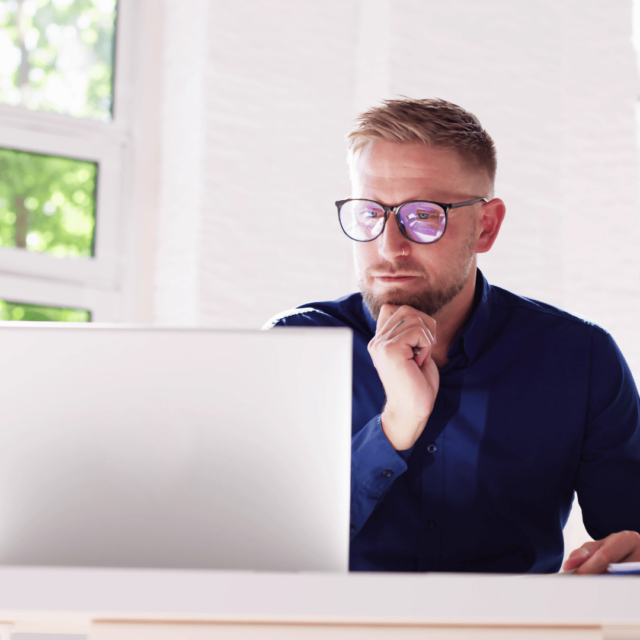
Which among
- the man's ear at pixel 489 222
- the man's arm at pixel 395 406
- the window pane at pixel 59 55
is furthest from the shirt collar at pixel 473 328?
the window pane at pixel 59 55

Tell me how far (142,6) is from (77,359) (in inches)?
121

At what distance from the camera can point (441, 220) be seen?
1.54 m

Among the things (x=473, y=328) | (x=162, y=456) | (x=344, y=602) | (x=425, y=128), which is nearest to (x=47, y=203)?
(x=425, y=128)

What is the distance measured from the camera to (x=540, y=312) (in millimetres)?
1674

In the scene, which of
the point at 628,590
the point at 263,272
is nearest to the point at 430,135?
the point at 628,590

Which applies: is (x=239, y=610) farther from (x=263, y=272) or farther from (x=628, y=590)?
(x=263, y=272)

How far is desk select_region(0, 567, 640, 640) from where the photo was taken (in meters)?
0.61

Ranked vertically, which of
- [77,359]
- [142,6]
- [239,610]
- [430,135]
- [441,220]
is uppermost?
[142,6]

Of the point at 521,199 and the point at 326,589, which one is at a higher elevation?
the point at 521,199

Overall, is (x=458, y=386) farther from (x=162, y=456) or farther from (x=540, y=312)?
(x=162, y=456)

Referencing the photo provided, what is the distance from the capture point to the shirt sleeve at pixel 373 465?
1.29m

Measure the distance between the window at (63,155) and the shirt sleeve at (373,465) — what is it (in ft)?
7.09

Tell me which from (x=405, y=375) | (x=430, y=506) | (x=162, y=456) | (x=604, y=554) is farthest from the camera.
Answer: (x=430, y=506)

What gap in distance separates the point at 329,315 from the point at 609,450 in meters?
0.63
